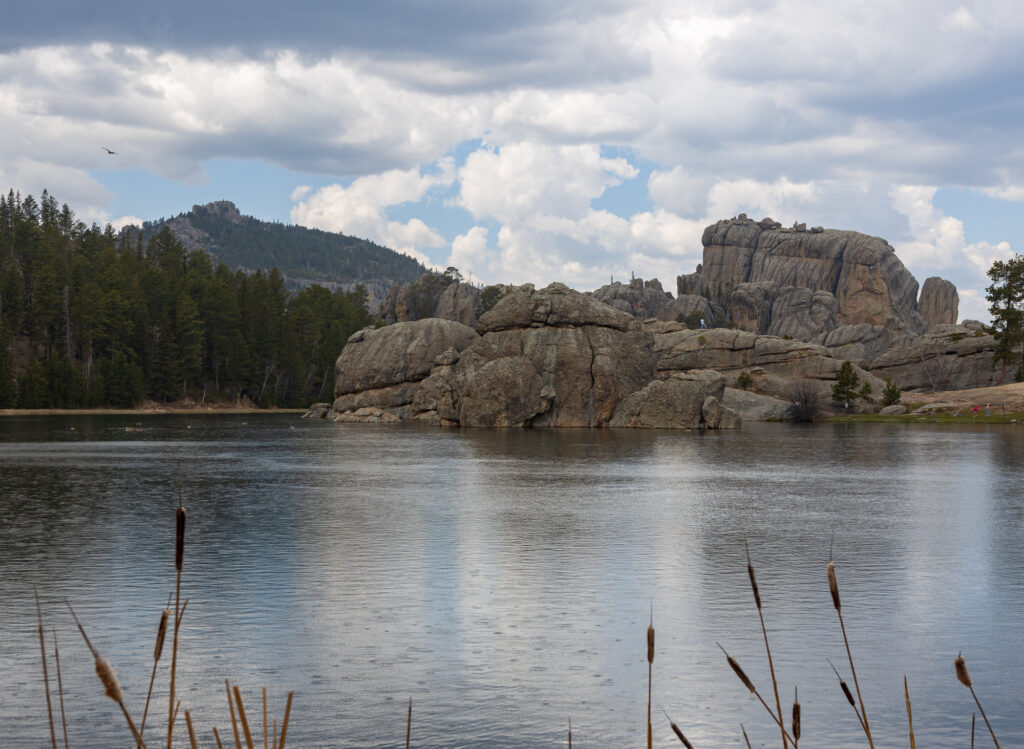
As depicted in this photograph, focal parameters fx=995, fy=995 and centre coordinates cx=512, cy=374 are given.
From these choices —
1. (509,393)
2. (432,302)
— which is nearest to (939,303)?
(432,302)

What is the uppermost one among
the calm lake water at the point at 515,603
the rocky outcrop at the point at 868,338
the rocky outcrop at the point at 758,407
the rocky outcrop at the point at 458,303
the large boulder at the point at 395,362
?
the rocky outcrop at the point at 458,303

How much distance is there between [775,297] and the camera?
173125mm

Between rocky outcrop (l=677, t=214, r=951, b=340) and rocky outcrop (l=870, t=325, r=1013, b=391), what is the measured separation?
49.2 metres

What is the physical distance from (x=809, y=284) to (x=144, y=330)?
11875 cm

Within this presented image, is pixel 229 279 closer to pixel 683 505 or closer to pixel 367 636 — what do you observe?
pixel 683 505

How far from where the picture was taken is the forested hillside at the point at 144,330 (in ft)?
355

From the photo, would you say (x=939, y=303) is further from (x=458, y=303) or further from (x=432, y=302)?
(x=432, y=302)

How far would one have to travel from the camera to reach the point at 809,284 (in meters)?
184

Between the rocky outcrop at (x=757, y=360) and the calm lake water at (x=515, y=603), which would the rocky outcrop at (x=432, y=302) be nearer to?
the rocky outcrop at (x=757, y=360)

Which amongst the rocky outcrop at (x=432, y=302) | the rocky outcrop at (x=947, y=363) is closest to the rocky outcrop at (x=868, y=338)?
the rocky outcrop at (x=947, y=363)

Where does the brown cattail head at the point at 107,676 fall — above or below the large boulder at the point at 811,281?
below

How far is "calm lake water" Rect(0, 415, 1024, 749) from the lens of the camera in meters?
9.49

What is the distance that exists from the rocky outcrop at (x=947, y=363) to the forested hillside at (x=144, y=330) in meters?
71.7

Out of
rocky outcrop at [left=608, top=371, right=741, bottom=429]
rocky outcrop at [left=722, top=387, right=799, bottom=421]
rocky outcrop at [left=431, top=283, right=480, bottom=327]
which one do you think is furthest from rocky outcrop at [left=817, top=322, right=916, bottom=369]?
rocky outcrop at [left=608, top=371, right=741, bottom=429]
